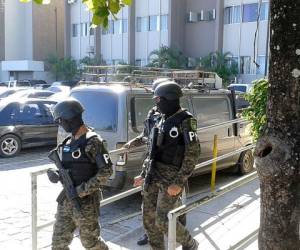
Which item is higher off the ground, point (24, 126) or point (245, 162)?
point (24, 126)

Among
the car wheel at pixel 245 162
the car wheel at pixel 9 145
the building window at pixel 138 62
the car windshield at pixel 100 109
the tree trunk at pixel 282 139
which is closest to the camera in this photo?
the tree trunk at pixel 282 139

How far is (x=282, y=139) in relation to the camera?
98.6 inches

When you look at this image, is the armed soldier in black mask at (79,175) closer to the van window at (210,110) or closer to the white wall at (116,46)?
the van window at (210,110)

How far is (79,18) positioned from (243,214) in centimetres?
3895

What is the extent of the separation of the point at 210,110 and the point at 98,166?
430 cm

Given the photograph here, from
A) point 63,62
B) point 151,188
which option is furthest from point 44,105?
point 63,62

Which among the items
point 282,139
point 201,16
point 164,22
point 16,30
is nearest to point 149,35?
point 164,22

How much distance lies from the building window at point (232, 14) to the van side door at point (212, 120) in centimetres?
2542

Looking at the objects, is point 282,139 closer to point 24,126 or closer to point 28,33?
point 24,126

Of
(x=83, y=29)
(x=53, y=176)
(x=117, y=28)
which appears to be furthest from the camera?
(x=83, y=29)

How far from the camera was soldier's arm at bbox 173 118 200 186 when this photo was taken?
3896 mm

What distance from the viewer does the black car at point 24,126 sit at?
1087cm

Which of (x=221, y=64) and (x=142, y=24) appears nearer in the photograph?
(x=221, y=64)

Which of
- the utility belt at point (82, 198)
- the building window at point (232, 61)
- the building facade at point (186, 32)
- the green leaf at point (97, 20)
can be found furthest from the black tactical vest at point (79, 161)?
the building window at point (232, 61)
